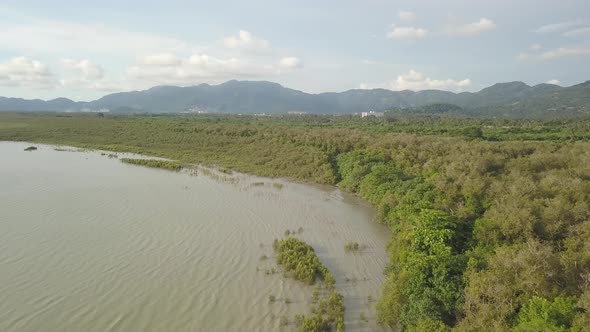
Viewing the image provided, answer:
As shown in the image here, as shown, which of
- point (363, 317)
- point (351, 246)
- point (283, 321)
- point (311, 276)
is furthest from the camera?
point (351, 246)

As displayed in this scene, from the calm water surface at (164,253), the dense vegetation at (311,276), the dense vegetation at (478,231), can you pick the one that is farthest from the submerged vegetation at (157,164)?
the dense vegetation at (311,276)

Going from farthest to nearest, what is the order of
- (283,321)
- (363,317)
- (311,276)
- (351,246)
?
(351,246) < (311,276) < (363,317) < (283,321)

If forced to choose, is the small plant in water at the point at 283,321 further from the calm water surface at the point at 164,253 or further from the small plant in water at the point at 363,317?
the small plant in water at the point at 363,317

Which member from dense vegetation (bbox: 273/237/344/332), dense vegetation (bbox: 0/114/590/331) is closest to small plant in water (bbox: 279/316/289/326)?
dense vegetation (bbox: 273/237/344/332)

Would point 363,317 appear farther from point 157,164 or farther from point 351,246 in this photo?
point 157,164

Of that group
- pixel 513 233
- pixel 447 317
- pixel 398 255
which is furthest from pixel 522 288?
pixel 398 255

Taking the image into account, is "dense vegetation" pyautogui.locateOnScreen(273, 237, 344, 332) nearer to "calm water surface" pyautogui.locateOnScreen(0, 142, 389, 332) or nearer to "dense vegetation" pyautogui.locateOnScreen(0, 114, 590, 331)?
"calm water surface" pyautogui.locateOnScreen(0, 142, 389, 332)

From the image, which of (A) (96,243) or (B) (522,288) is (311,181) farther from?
(B) (522,288)

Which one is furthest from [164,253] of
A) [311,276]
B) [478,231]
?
[478,231]

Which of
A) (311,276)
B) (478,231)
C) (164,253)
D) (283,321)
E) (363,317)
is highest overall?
(478,231)
